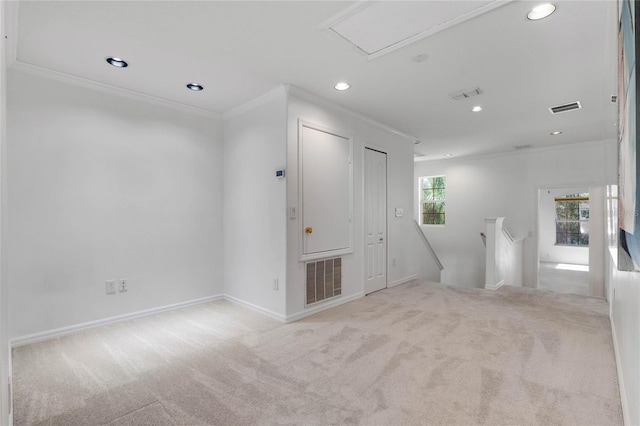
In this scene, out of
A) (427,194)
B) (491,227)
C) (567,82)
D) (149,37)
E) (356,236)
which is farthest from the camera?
(427,194)

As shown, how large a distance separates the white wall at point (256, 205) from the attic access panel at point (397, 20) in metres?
1.30

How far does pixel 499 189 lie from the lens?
23.8 feet

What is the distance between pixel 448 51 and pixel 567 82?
5.47 ft

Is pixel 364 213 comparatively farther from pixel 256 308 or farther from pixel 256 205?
pixel 256 308

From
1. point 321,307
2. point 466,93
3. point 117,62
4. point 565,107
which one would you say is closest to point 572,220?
point 565,107

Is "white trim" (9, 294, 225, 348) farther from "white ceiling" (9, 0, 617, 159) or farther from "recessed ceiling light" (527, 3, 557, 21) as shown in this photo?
"recessed ceiling light" (527, 3, 557, 21)

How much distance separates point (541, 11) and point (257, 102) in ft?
9.52

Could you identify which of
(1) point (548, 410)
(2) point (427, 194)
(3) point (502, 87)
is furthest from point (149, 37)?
(2) point (427, 194)

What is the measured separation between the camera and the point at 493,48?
268cm

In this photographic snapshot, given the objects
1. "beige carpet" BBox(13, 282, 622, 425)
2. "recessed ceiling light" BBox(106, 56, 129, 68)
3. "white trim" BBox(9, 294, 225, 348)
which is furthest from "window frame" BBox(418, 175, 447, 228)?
"recessed ceiling light" BBox(106, 56, 129, 68)

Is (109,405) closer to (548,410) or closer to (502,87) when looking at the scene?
(548,410)

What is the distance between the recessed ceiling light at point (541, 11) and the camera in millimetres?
2133

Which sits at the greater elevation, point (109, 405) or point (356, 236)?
point (356, 236)

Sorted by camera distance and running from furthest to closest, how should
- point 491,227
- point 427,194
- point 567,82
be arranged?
point 427,194 → point 491,227 → point 567,82
